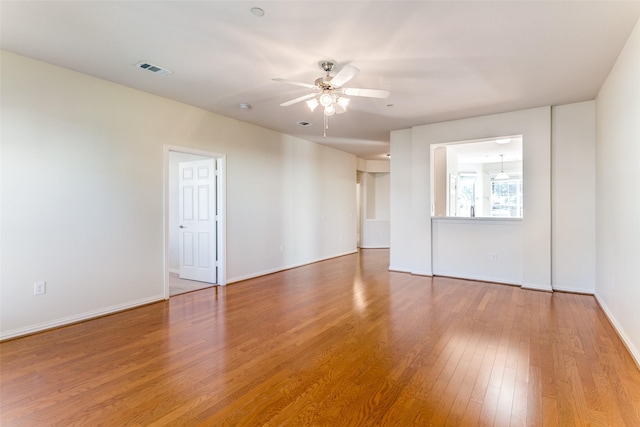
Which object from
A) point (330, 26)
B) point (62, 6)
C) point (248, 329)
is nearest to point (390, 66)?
point (330, 26)

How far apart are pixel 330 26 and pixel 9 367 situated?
383 cm

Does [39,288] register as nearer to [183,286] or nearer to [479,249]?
[183,286]

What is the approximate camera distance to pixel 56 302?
3.35 meters

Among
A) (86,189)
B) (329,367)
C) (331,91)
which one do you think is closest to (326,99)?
(331,91)

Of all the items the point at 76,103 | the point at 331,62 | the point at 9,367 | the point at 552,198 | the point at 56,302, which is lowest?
the point at 9,367

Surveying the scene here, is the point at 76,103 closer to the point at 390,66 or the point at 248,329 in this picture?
the point at 248,329

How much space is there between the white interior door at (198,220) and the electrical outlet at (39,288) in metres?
2.22

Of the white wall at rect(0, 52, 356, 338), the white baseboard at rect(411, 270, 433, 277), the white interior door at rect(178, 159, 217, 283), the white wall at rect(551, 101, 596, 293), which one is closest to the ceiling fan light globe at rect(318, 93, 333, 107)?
the white wall at rect(0, 52, 356, 338)

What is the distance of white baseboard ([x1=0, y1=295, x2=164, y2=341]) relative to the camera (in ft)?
10.1

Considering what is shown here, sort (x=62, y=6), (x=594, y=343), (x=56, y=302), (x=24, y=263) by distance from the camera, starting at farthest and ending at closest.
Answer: (x=56, y=302) < (x=24, y=263) < (x=594, y=343) < (x=62, y=6)

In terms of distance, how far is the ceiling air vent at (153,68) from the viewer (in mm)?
3273

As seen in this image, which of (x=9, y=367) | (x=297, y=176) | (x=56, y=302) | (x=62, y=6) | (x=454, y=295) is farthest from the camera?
(x=297, y=176)

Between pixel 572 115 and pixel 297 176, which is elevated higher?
pixel 572 115

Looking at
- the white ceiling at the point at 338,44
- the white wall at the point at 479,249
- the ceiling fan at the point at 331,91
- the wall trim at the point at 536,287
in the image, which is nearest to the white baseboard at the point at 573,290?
the wall trim at the point at 536,287
